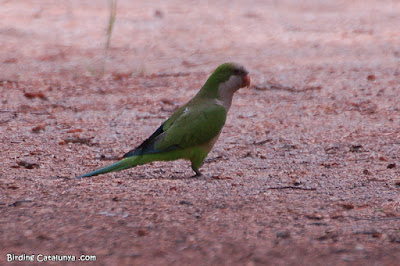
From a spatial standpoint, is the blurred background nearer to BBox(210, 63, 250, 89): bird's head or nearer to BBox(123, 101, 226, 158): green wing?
BBox(210, 63, 250, 89): bird's head

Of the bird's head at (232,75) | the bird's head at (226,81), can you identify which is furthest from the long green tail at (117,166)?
the bird's head at (232,75)

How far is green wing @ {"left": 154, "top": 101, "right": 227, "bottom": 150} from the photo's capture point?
431cm

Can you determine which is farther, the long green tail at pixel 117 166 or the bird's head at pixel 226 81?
the bird's head at pixel 226 81

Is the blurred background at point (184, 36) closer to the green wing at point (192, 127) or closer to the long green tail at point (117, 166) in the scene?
the green wing at point (192, 127)

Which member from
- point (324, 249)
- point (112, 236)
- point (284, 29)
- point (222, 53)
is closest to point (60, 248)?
point (112, 236)

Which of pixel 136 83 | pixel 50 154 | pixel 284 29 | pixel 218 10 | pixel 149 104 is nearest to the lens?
pixel 50 154

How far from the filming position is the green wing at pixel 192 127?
4305 mm

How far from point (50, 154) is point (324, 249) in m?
2.52

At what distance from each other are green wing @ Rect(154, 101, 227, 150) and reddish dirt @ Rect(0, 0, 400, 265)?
23cm

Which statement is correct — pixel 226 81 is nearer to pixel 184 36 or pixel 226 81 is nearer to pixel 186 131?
pixel 186 131

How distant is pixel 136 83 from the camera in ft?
24.2

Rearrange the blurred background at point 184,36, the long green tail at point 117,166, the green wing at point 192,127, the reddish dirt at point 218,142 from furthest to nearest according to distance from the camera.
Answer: the blurred background at point 184,36 → the green wing at point 192,127 → the long green tail at point 117,166 → the reddish dirt at point 218,142

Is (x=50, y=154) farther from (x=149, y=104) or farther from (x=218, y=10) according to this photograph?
(x=218, y=10)

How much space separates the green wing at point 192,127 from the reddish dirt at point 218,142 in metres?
0.23
